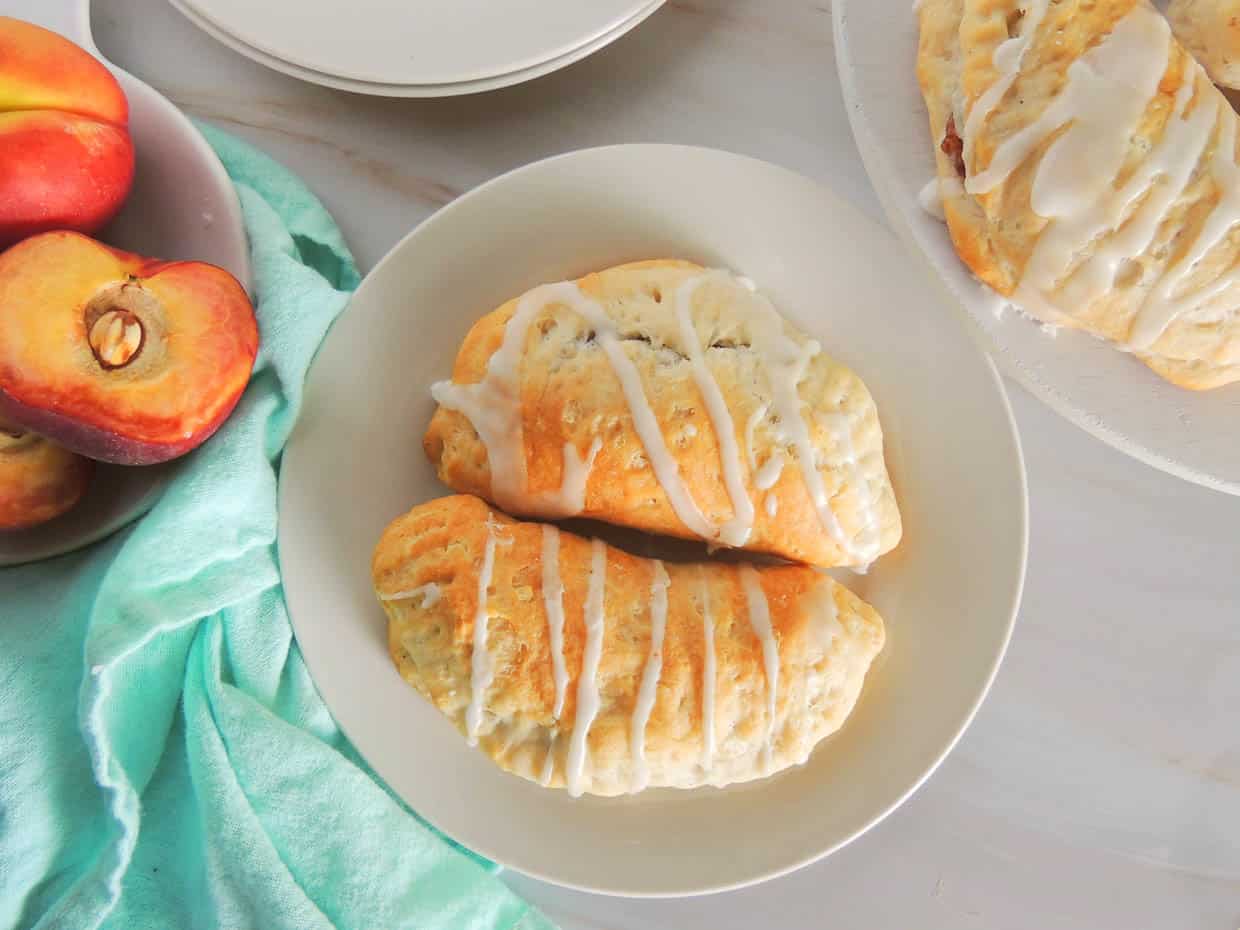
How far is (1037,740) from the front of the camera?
0.90m

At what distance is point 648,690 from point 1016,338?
36 centimetres

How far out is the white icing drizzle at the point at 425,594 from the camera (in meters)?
0.73

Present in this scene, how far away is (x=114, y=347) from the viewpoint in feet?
2.07

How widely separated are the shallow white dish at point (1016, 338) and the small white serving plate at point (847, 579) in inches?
3.4

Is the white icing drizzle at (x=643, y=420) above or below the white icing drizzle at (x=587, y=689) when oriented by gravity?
above

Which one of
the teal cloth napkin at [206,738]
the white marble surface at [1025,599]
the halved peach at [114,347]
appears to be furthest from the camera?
the white marble surface at [1025,599]

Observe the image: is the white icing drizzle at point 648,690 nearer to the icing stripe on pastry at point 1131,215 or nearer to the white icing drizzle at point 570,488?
the white icing drizzle at point 570,488

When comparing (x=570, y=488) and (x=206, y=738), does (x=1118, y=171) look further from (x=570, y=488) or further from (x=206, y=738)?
(x=206, y=738)

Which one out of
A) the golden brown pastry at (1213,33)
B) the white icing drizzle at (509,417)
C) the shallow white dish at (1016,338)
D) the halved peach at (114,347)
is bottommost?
the white icing drizzle at (509,417)

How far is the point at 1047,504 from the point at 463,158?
2.03 ft

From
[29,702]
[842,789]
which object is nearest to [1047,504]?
[842,789]

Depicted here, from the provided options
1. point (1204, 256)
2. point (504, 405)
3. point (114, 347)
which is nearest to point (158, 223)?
point (114, 347)

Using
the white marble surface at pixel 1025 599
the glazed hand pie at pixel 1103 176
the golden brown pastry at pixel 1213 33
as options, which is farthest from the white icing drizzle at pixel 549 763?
the golden brown pastry at pixel 1213 33

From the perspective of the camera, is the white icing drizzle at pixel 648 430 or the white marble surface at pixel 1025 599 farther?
the white marble surface at pixel 1025 599
